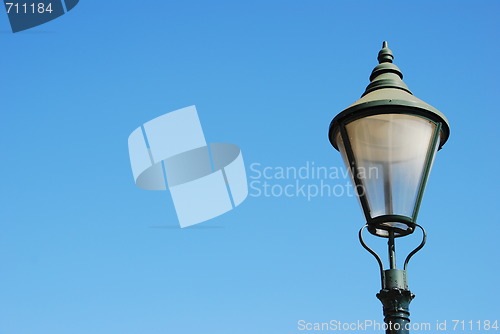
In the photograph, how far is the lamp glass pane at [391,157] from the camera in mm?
4051

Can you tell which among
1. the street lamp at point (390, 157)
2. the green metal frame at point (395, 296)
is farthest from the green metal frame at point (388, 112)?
the green metal frame at point (395, 296)

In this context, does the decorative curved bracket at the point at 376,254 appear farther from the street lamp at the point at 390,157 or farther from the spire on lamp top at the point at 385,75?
the spire on lamp top at the point at 385,75

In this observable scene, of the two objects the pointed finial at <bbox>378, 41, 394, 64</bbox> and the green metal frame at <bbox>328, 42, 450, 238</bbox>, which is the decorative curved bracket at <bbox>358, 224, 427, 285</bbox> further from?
the pointed finial at <bbox>378, 41, 394, 64</bbox>

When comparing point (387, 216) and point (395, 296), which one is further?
point (387, 216)

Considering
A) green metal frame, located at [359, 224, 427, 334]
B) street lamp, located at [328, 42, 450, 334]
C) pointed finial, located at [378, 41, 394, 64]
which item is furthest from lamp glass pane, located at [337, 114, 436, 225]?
pointed finial, located at [378, 41, 394, 64]

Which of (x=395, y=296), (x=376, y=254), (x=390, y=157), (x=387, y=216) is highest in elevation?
(x=390, y=157)

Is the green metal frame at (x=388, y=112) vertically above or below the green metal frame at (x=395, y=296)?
above

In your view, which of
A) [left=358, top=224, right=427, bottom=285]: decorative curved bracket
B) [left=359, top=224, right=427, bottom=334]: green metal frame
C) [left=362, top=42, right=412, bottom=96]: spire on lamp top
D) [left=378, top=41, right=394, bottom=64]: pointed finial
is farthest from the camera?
[left=378, top=41, right=394, bottom=64]: pointed finial

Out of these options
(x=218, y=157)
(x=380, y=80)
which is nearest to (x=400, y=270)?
(x=380, y=80)

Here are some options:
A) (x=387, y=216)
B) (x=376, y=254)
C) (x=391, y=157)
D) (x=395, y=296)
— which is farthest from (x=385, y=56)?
(x=395, y=296)

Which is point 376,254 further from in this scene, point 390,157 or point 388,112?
point 388,112

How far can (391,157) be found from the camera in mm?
4109

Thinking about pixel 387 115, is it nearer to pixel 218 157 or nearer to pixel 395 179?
pixel 395 179

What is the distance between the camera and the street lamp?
4038mm
